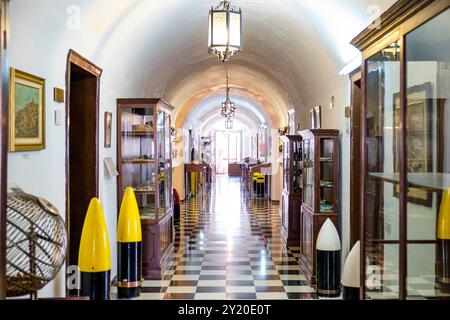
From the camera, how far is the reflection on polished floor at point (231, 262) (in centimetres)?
665

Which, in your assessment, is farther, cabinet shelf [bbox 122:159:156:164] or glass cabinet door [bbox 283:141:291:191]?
glass cabinet door [bbox 283:141:291:191]

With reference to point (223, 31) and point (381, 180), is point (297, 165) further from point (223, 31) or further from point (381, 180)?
point (381, 180)

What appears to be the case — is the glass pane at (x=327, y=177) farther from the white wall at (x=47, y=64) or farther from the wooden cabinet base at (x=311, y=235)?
the white wall at (x=47, y=64)

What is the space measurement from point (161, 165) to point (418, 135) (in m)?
4.94

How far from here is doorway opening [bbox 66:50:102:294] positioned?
598 centimetres

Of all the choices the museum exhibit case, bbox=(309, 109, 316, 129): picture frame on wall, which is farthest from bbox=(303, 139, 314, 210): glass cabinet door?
the museum exhibit case

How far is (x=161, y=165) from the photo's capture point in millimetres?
7941

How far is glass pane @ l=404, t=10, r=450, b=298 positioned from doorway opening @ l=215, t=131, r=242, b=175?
112 feet

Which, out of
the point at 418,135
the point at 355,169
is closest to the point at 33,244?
the point at 418,135

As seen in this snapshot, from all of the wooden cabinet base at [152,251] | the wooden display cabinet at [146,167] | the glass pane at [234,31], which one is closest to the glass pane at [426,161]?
the glass pane at [234,31]

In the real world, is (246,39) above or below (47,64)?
above

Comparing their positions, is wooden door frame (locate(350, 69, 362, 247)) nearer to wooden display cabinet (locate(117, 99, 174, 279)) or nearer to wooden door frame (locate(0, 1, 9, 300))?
wooden display cabinet (locate(117, 99, 174, 279))
